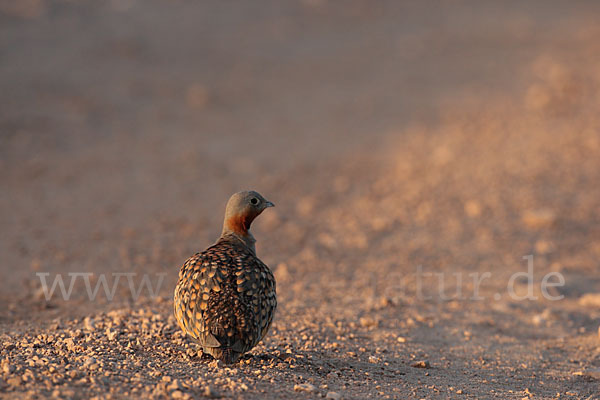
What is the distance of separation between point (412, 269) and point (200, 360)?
178 inches

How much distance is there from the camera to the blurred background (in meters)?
9.76

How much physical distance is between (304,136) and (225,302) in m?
8.67

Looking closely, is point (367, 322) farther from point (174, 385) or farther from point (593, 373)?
point (174, 385)

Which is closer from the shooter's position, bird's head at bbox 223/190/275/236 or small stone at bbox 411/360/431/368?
bird's head at bbox 223/190/275/236

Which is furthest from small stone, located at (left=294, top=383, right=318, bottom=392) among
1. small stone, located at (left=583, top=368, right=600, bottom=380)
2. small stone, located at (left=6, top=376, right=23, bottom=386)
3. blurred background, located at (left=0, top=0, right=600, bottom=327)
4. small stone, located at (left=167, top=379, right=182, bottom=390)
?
blurred background, located at (left=0, top=0, right=600, bottom=327)

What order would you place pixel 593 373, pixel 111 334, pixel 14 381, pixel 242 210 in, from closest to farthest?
pixel 14 381 < pixel 242 210 < pixel 111 334 < pixel 593 373

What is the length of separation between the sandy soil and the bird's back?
224 mm

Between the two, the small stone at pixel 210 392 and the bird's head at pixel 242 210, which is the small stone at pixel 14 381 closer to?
the small stone at pixel 210 392

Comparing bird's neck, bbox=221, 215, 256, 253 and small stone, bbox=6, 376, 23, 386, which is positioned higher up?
bird's neck, bbox=221, 215, 256, 253

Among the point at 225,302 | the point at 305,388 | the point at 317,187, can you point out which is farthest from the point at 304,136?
the point at 305,388

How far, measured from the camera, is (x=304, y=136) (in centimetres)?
1341

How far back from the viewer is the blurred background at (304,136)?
9.76 meters

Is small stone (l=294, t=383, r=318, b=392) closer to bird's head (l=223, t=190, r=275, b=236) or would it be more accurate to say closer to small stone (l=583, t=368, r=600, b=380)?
bird's head (l=223, t=190, r=275, b=236)

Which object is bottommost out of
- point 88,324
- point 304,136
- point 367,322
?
point 88,324
